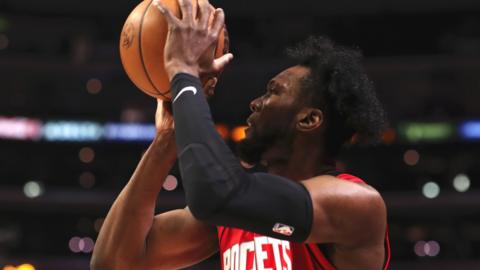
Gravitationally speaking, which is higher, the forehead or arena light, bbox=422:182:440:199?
the forehead

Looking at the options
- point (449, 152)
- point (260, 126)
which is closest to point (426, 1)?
point (449, 152)

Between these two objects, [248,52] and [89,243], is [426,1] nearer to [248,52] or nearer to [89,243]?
[248,52]

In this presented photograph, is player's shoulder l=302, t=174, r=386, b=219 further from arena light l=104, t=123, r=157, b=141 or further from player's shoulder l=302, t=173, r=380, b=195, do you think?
arena light l=104, t=123, r=157, b=141

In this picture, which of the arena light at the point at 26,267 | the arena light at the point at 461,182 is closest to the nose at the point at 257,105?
the arena light at the point at 26,267

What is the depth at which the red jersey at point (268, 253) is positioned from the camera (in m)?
2.89

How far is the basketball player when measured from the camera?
97.3 inches

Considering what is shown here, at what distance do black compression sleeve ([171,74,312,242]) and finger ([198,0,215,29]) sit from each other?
209mm

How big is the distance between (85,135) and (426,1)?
11.0 m

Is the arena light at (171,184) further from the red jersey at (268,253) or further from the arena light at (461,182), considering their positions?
the red jersey at (268,253)

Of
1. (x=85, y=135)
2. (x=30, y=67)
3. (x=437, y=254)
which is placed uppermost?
(x=30, y=67)

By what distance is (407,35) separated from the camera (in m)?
24.5

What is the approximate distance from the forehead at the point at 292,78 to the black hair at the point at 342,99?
0.02 m

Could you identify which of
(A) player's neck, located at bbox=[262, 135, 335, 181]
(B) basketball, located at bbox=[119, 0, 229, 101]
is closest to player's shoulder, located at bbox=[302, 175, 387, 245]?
(A) player's neck, located at bbox=[262, 135, 335, 181]

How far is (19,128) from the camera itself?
24.3 metres
